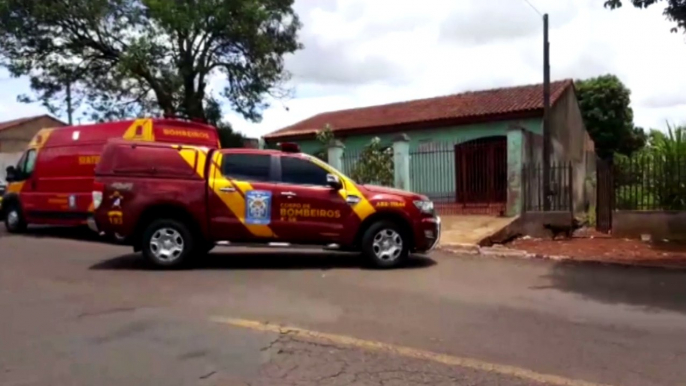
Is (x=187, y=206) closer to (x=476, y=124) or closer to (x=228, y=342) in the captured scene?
(x=228, y=342)

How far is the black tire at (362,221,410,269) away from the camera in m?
10.3

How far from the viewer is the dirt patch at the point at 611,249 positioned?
459 inches

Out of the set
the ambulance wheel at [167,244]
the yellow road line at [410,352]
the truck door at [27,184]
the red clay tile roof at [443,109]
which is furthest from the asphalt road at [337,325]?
the red clay tile roof at [443,109]

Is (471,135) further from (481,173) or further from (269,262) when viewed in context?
(269,262)

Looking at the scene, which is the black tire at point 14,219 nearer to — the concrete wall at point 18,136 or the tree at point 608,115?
the concrete wall at point 18,136

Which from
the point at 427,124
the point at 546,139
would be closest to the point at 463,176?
the point at 546,139

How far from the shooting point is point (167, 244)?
10172 millimetres

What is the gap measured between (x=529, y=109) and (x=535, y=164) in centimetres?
560

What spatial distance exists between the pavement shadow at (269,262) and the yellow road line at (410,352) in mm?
3669

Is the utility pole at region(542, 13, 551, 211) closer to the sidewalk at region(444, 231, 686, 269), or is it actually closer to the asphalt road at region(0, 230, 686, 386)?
the sidewalk at region(444, 231, 686, 269)

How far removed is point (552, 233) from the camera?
51.4 ft

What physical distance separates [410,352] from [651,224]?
10.1 metres

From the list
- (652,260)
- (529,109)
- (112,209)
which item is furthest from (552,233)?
(112,209)

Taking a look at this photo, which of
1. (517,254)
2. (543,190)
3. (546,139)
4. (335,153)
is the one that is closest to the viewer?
(517,254)
